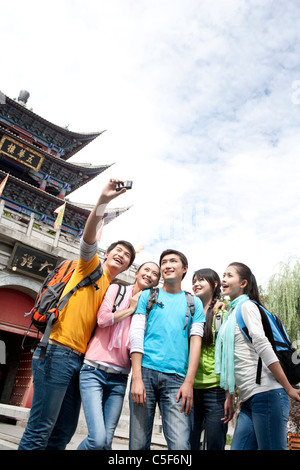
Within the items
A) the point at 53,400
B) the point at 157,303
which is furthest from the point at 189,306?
the point at 53,400

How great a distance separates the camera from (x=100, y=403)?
7.08ft

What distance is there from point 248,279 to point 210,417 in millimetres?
1031

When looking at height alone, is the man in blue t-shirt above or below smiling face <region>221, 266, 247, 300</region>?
below

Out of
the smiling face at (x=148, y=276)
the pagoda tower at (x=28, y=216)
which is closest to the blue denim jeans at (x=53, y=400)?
the smiling face at (x=148, y=276)

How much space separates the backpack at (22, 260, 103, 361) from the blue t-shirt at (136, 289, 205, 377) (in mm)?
415

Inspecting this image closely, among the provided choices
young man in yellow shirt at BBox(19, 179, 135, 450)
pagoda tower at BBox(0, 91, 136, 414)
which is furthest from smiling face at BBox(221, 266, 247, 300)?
pagoda tower at BBox(0, 91, 136, 414)

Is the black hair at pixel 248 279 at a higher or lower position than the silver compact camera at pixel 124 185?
lower

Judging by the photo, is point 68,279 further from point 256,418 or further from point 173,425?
point 256,418

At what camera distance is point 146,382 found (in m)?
2.11

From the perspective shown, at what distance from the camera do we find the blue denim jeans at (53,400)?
2.09 m

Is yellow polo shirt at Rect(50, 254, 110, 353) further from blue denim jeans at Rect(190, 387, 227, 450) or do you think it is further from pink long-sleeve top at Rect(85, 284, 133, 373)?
blue denim jeans at Rect(190, 387, 227, 450)

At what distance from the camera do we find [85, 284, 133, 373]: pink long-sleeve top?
2.32m

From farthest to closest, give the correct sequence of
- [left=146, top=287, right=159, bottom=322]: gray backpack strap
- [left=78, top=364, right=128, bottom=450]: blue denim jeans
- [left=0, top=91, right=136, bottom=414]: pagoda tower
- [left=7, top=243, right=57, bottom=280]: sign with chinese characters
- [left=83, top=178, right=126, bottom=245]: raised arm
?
[left=0, top=91, right=136, bottom=414]: pagoda tower
[left=7, top=243, right=57, bottom=280]: sign with chinese characters
[left=146, top=287, right=159, bottom=322]: gray backpack strap
[left=83, top=178, right=126, bottom=245]: raised arm
[left=78, top=364, right=128, bottom=450]: blue denim jeans

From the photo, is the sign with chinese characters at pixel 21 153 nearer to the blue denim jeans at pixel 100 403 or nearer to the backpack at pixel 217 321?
the backpack at pixel 217 321
